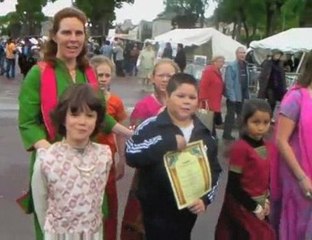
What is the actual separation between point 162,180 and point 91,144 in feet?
1.64

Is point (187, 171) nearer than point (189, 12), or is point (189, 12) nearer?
point (187, 171)

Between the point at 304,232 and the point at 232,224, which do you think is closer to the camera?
the point at 304,232

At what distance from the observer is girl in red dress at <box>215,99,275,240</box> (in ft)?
14.8

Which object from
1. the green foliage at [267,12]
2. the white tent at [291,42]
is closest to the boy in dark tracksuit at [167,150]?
the white tent at [291,42]

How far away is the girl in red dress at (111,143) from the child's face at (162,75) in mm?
287

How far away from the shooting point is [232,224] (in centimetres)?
477

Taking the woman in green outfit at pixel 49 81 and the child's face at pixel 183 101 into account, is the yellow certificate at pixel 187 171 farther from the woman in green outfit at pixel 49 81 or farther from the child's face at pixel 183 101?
the woman in green outfit at pixel 49 81

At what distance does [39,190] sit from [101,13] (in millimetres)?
71456

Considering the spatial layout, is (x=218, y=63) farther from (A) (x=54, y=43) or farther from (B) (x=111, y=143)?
(A) (x=54, y=43)

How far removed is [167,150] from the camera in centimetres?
383

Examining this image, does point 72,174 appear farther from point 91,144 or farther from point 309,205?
point 309,205

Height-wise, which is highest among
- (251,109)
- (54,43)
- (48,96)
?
(54,43)

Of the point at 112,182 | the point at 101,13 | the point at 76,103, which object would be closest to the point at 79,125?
the point at 76,103

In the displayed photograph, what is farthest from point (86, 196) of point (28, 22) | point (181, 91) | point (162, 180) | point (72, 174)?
point (28, 22)
